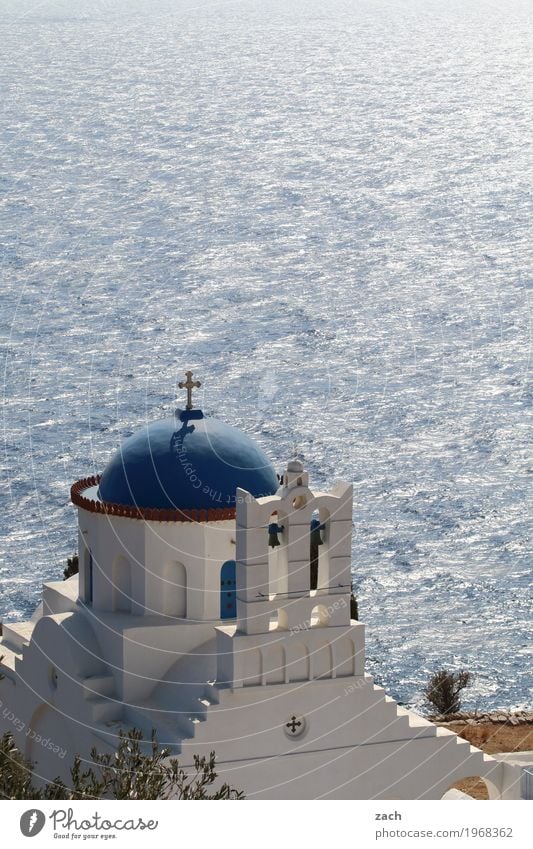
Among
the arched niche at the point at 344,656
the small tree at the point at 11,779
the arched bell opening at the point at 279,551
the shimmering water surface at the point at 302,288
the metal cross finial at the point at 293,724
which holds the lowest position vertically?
the small tree at the point at 11,779

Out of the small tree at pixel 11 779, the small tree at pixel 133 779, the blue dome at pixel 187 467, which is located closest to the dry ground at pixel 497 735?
the blue dome at pixel 187 467

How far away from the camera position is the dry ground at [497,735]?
51.3m

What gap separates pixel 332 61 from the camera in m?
164

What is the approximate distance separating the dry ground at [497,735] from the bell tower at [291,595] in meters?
14.8

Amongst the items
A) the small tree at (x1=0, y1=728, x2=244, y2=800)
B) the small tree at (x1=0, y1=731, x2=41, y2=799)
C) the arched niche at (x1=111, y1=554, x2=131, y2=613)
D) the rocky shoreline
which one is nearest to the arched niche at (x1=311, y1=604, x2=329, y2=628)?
the small tree at (x1=0, y1=728, x2=244, y2=800)

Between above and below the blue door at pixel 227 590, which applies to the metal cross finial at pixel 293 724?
below

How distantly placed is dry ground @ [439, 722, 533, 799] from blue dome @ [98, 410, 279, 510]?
50.8 feet

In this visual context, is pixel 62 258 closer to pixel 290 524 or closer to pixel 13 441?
pixel 13 441

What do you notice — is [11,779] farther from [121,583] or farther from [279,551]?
[121,583]

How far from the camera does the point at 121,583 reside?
4034 cm

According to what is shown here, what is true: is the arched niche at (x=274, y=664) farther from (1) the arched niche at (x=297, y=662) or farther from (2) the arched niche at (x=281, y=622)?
(2) the arched niche at (x=281, y=622)

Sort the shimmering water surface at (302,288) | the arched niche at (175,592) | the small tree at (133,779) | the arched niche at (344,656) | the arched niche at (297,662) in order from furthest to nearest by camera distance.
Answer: the shimmering water surface at (302,288) < the arched niche at (175,592) < the arched niche at (344,656) < the arched niche at (297,662) < the small tree at (133,779)

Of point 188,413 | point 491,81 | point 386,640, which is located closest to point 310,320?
point 386,640

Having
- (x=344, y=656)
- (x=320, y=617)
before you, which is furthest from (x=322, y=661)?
(x=320, y=617)
